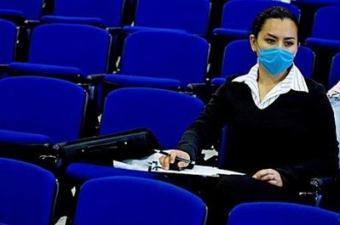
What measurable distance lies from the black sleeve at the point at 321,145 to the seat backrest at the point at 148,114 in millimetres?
480

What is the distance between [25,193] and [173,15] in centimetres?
194

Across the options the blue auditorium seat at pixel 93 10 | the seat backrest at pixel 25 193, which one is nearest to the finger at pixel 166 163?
the seat backrest at pixel 25 193

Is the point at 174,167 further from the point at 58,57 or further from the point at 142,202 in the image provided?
the point at 58,57

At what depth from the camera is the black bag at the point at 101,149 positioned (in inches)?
79.9

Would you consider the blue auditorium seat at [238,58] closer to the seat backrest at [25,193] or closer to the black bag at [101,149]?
the black bag at [101,149]

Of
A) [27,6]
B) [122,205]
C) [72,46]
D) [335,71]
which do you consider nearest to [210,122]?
[122,205]

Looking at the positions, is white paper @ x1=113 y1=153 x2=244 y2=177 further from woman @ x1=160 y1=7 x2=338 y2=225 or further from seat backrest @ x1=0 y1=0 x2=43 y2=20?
seat backrest @ x1=0 y1=0 x2=43 y2=20

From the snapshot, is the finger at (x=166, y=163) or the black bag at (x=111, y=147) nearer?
the finger at (x=166, y=163)

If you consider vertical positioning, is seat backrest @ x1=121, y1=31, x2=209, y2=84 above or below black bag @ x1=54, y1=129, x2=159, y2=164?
above

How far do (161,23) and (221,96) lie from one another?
57.0 inches

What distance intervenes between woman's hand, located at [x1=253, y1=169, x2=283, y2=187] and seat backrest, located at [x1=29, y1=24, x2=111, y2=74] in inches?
50.2

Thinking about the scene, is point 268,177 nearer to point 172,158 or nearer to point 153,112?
point 172,158

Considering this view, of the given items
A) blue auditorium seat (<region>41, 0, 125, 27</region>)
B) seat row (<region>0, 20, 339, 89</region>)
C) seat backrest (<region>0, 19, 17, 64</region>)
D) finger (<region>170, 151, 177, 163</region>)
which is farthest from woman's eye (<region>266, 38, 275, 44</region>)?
Answer: blue auditorium seat (<region>41, 0, 125, 27</region>)

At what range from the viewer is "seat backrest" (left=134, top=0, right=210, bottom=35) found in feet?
11.3
